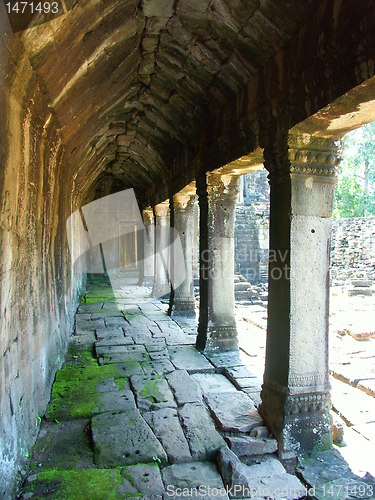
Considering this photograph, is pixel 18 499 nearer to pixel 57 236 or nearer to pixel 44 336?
pixel 44 336

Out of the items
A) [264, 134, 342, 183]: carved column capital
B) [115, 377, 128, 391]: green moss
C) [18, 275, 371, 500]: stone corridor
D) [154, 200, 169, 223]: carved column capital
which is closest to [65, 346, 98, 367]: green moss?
[18, 275, 371, 500]: stone corridor

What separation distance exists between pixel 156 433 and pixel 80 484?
2.75 ft

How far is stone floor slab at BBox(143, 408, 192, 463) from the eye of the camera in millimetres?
3148

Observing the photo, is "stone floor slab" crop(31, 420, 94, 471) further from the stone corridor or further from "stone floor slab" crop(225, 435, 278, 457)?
"stone floor slab" crop(225, 435, 278, 457)

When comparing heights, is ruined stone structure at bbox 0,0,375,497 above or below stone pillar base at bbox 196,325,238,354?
above

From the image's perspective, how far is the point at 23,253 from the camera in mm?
2998

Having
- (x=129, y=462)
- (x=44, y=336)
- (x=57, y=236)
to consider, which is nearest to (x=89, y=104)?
(x=57, y=236)

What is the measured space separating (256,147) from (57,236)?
9.37ft

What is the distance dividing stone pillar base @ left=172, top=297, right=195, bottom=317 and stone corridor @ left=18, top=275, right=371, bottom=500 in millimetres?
2316

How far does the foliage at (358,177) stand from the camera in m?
31.4

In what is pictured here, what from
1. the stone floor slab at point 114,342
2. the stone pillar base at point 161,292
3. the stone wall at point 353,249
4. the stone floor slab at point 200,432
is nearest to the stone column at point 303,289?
the stone floor slab at point 200,432

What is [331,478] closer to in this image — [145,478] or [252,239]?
[145,478]

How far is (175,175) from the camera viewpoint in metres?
7.57

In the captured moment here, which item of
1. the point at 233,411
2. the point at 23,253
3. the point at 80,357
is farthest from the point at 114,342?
the point at 23,253
